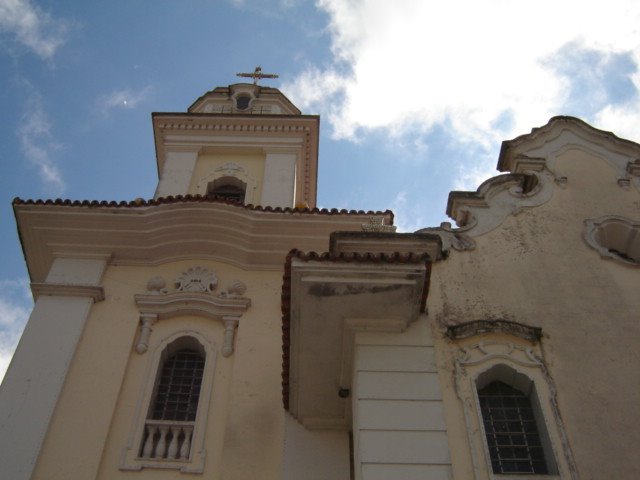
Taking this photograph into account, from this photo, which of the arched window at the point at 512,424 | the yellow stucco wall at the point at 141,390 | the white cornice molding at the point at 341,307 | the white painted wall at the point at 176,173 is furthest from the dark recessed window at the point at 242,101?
the arched window at the point at 512,424

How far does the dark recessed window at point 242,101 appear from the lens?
20.4 metres

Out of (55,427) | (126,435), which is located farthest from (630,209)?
(55,427)

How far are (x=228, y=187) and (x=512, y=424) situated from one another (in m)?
11.3

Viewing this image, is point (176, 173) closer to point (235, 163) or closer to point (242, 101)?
point (235, 163)

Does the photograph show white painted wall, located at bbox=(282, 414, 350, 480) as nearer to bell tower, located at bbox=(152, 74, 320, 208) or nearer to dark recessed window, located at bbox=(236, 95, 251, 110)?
bell tower, located at bbox=(152, 74, 320, 208)

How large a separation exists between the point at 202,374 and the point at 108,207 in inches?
149

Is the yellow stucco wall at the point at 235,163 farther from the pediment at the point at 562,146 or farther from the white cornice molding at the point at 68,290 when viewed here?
the pediment at the point at 562,146

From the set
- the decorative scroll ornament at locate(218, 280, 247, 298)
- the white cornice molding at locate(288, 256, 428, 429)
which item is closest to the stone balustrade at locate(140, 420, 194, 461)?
the decorative scroll ornament at locate(218, 280, 247, 298)

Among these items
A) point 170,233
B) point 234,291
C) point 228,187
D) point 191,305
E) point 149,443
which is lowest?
point 149,443

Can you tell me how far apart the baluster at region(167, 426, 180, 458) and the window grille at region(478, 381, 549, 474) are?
493 cm

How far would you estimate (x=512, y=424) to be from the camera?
275 inches

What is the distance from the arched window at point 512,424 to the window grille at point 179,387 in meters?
5.20

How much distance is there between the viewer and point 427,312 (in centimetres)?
783

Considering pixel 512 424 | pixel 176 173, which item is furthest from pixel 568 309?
pixel 176 173
